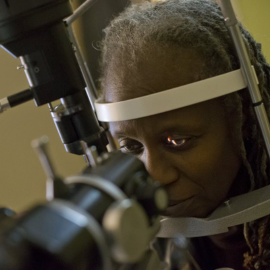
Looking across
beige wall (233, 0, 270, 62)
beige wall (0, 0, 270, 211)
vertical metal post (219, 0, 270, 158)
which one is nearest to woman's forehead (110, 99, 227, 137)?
vertical metal post (219, 0, 270, 158)

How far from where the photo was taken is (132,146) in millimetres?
960

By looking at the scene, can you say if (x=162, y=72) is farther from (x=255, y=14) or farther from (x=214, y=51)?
(x=255, y=14)

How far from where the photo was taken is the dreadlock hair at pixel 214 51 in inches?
35.0

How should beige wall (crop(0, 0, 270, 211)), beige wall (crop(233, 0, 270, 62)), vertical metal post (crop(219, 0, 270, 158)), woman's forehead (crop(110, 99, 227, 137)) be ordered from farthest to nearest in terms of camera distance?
beige wall (crop(0, 0, 270, 211)) < beige wall (crop(233, 0, 270, 62)) < woman's forehead (crop(110, 99, 227, 137)) < vertical metal post (crop(219, 0, 270, 158))

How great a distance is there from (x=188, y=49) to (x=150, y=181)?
18.0 inches

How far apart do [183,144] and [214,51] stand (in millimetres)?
182

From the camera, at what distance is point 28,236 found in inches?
14.8

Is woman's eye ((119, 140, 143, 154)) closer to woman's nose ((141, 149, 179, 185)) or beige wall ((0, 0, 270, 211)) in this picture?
woman's nose ((141, 149, 179, 185))

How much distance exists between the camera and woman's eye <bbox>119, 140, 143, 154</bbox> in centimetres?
94

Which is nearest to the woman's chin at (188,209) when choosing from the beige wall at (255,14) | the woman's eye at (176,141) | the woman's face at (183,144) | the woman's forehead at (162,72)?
the woman's face at (183,144)

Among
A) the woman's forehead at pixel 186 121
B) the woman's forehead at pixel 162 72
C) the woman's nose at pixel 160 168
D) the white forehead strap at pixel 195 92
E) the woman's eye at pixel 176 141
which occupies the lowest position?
the woman's nose at pixel 160 168

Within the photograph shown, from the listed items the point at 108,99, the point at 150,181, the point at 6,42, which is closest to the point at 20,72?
the point at 108,99

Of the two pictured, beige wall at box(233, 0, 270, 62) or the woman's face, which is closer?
the woman's face

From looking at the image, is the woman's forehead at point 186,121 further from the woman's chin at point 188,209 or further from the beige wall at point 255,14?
the beige wall at point 255,14
